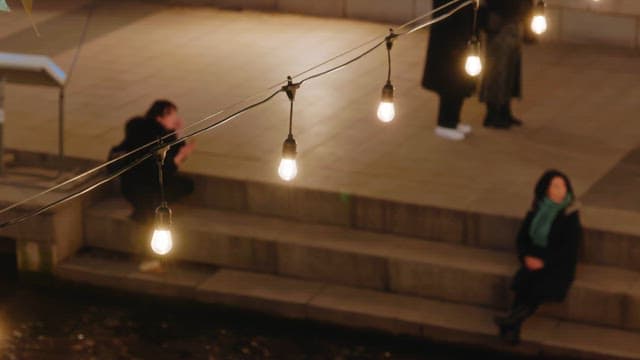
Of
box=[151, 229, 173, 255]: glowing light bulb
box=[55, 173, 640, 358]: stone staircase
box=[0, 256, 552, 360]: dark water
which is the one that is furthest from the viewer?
box=[0, 256, 552, 360]: dark water

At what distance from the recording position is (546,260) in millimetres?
10727

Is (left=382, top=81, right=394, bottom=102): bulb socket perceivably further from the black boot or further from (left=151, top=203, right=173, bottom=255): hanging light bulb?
the black boot

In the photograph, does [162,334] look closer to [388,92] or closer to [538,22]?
[388,92]

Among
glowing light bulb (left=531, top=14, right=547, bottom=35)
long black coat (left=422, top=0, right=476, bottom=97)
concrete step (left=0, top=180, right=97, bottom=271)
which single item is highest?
glowing light bulb (left=531, top=14, right=547, bottom=35)

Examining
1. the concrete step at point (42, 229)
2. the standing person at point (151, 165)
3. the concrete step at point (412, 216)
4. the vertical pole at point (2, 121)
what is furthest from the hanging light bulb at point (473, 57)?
the vertical pole at point (2, 121)

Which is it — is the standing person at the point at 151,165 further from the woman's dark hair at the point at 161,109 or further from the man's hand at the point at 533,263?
the man's hand at the point at 533,263

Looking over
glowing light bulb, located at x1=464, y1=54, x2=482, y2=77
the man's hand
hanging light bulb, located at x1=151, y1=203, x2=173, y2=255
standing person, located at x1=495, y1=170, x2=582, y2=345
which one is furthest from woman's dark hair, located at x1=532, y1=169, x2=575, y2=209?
hanging light bulb, located at x1=151, y1=203, x2=173, y2=255

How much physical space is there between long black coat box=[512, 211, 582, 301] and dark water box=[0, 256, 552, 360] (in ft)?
1.85

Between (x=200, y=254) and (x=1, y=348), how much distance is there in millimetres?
1782

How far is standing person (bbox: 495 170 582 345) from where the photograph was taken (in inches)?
422

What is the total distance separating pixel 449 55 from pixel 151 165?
104 inches

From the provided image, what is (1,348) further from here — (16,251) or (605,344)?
(605,344)

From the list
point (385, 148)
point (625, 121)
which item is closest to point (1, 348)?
point (385, 148)

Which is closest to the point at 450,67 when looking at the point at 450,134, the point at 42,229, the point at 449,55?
the point at 449,55
